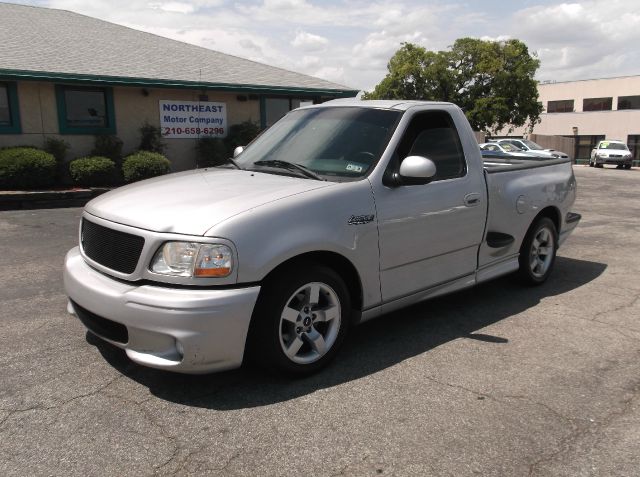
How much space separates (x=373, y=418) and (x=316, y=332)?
0.71 metres

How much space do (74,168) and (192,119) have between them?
163 inches

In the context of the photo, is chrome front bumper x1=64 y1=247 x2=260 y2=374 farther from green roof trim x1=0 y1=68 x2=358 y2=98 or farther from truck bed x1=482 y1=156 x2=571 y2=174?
green roof trim x1=0 y1=68 x2=358 y2=98

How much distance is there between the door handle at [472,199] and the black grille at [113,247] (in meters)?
2.63

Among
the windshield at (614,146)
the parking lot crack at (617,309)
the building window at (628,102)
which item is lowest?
the parking lot crack at (617,309)

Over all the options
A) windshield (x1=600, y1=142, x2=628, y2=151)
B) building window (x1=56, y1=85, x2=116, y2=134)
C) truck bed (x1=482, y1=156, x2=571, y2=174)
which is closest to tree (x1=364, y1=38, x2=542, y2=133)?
windshield (x1=600, y1=142, x2=628, y2=151)

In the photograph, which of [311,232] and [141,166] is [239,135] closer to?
[141,166]

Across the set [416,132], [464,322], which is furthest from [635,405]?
[416,132]

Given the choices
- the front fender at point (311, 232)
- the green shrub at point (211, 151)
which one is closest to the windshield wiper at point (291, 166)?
the front fender at point (311, 232)

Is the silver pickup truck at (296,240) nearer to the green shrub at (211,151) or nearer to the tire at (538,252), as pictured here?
the tire at (538,252)

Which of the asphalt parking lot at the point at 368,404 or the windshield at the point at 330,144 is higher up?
the windshield at the point at 330,144

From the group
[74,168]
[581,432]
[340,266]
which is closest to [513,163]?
[340,266]

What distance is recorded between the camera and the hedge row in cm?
1213

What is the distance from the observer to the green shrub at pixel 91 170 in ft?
43.2

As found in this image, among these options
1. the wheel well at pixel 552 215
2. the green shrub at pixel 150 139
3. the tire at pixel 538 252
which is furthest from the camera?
the green shrub at pixel 150 139
